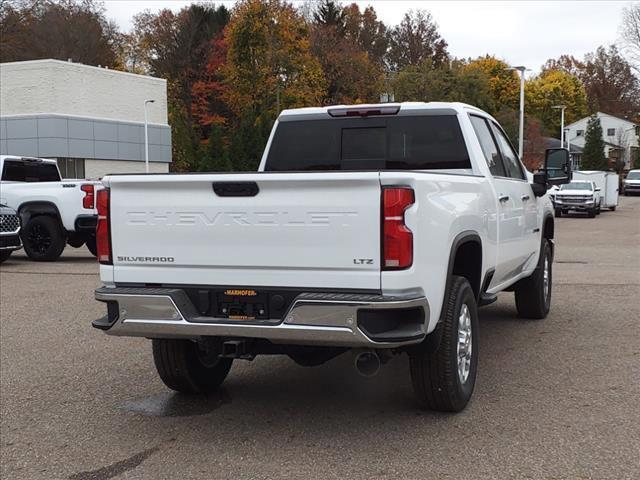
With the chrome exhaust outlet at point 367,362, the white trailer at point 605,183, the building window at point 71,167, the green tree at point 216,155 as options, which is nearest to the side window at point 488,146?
the chrome exhaust outlet at point 367,362

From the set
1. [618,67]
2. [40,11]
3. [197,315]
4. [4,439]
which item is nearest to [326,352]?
[197,315]

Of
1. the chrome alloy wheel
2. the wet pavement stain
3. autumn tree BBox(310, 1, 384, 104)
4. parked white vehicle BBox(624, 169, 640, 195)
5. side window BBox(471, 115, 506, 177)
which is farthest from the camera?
parked white vehicle BBox(624, 169, 640, 195)

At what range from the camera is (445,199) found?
4555 mm

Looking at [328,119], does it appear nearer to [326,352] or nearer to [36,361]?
[326,352]

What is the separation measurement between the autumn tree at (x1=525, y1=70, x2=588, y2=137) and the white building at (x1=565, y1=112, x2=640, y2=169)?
1907mm

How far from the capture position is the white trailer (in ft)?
124

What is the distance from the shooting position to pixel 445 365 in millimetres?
4750

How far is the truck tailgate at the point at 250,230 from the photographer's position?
414 centimetres

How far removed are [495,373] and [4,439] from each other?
3.60 metres

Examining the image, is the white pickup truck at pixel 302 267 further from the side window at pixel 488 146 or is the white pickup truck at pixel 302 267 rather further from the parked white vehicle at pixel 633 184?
the parked white vehicle at pixel 633 184

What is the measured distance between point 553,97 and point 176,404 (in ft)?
310

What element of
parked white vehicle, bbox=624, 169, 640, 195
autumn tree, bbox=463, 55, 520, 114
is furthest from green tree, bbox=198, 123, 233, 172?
autumn tree, bbox=463, 55, 520, 114

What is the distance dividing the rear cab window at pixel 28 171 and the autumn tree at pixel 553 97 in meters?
81.5

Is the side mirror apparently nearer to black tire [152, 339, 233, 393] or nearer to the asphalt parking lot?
the asphalt parking lot
